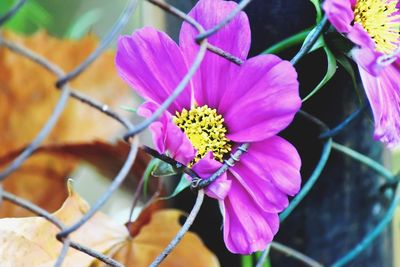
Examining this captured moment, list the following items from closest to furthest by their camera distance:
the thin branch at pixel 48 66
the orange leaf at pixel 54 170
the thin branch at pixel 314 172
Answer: the thin branch at pixel 48 66, the thin branch at pixel 314 172, the orange leaf at pixel 54 170

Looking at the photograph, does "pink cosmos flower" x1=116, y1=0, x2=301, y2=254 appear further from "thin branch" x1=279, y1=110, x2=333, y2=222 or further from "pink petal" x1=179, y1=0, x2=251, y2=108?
"thin branch" x1=279, y1=110, x2=333, y2=222

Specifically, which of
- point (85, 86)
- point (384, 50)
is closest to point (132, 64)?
point (384, 50)

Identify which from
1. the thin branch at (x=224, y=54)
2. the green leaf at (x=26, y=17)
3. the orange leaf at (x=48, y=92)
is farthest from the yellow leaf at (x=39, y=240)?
the green leaf at (x=26, y=17)

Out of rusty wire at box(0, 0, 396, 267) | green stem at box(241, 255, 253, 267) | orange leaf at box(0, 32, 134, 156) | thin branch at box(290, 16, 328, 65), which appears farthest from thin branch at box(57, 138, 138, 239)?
orange leaf at box(0, 32, 134, 156)

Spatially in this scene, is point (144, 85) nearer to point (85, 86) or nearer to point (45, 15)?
point (85, 86)

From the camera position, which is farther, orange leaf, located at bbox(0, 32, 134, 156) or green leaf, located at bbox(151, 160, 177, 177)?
orange leaf, located at bbox(0, 32, 134, 156)

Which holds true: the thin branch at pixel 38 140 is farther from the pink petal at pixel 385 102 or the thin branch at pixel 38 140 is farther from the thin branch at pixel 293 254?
the thin branch at pixel 293 254
